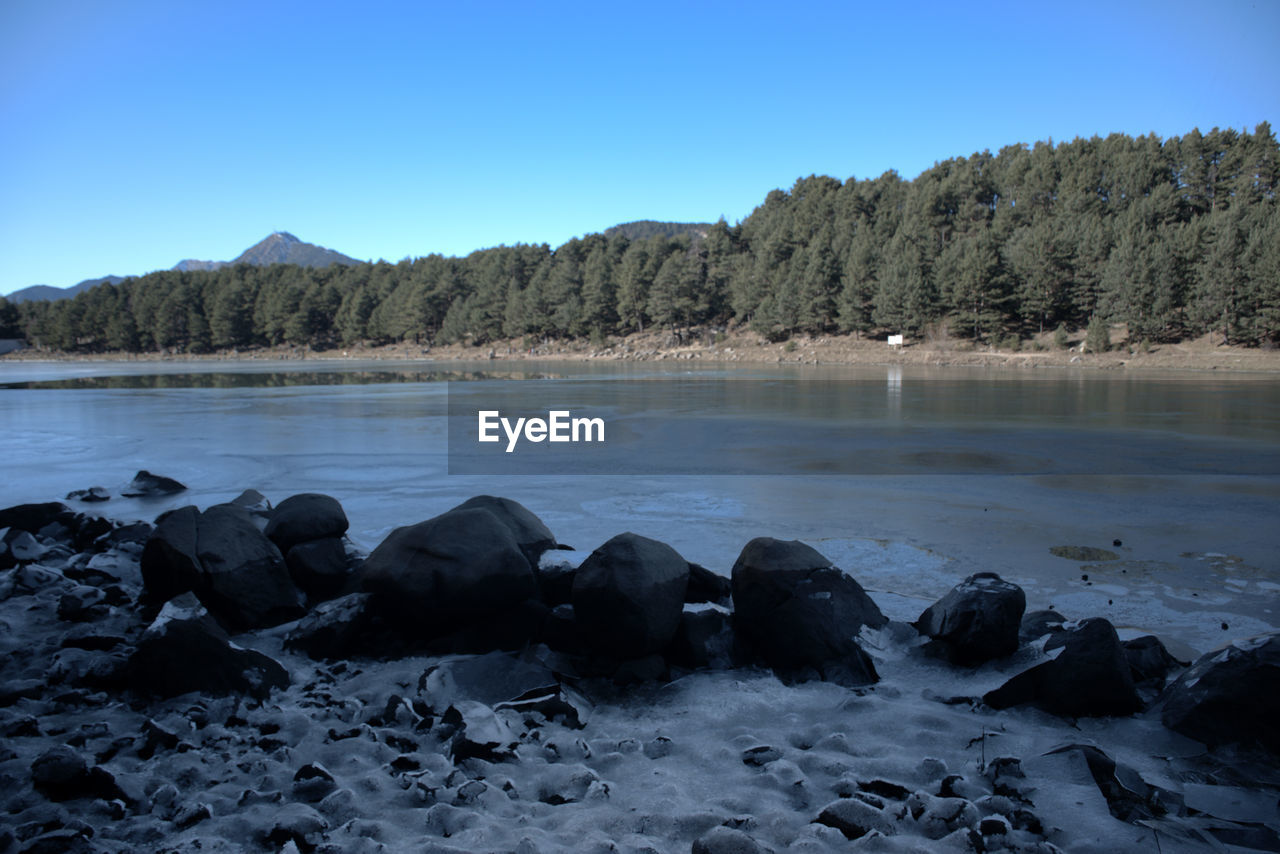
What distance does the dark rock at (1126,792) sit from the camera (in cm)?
269

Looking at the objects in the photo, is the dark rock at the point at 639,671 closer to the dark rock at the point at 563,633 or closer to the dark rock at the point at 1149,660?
the dark rock at the point at 563,633

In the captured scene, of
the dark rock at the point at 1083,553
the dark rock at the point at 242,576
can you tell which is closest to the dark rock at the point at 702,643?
the dark rock at the point at 242,576

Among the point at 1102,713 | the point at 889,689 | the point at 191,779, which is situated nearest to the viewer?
the point at 191,779

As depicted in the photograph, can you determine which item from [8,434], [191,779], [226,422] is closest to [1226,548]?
[191,779]

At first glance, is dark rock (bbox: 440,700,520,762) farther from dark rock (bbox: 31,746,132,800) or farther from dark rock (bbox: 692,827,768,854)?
dark rock (bbox: 31,746,132,800)

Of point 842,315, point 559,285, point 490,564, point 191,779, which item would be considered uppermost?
point 559,285

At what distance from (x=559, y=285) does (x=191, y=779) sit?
83646 mm

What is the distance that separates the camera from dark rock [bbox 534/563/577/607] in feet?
15.7

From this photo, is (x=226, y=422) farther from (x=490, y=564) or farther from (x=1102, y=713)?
(x=1102, y=713)

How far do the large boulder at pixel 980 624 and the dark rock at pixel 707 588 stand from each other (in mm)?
1205

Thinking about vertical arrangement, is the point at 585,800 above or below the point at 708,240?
below

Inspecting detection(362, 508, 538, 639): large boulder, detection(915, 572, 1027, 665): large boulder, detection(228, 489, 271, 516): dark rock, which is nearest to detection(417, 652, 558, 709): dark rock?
detection(362, 508, 538, 639): large boulder

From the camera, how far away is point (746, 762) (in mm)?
3129

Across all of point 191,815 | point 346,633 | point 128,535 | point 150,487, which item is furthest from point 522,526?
point 150,487
